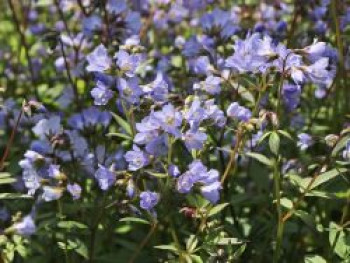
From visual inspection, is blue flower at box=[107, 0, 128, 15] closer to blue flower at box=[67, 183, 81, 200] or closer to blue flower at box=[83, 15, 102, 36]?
blue flower at box=[83, 15, 102, 36]

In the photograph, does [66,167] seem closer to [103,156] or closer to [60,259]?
[103,156]

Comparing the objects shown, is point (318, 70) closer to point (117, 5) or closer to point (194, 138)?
point (194, 138)

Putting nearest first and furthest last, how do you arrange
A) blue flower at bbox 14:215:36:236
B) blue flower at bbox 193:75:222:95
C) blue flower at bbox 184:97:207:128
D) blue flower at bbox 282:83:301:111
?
blue flower at bbox 14:215:36:236 < blue flower at bbox 184:97:207:128 < blue flower at bbox 282:83:301:111 < blue flower at bbox 193:75:222:95

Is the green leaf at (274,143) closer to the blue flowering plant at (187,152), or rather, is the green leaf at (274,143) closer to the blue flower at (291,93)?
the blue flowering plant at (187,152)

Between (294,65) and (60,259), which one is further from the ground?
(294,65)

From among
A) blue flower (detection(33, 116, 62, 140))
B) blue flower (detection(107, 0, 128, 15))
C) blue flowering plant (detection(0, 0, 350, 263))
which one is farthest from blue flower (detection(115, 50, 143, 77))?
blue flower (detection(107, 0, 128, 15))

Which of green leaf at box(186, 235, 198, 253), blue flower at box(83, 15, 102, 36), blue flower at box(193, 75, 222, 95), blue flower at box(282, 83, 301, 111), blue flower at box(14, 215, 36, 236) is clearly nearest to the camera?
blue flower at box(14, 215, 36, 236)

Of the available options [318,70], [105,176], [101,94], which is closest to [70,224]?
[105,176]

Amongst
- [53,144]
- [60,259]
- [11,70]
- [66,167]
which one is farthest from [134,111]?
[11,70]
